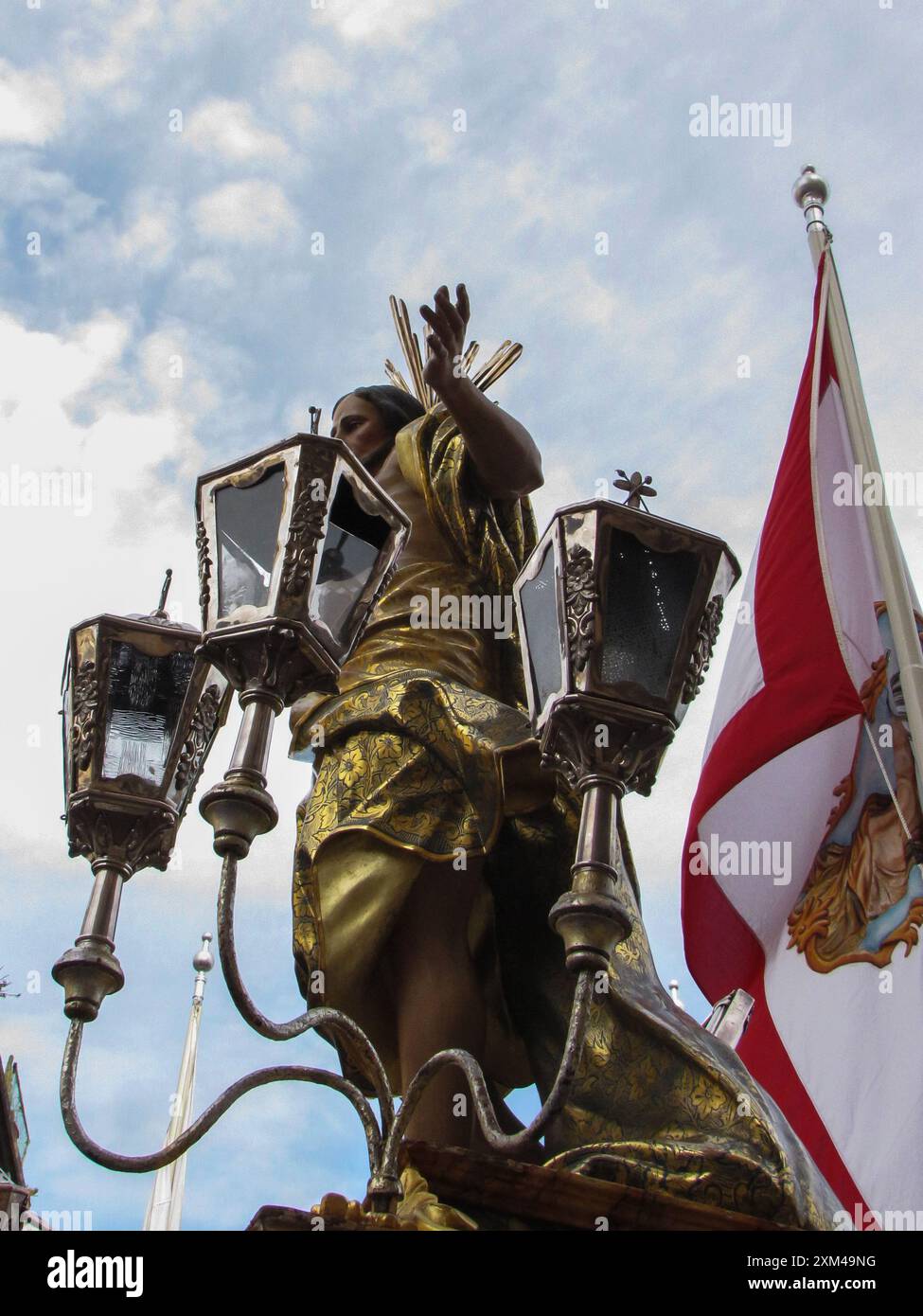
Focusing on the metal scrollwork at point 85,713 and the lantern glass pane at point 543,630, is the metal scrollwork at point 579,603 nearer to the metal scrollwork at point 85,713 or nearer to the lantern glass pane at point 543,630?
the lantern glass pane at point 543,630

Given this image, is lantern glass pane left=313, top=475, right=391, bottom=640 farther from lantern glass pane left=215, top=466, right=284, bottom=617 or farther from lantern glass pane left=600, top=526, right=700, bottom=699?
lantern glass pane left=600, top=526, right=700, bottom=699

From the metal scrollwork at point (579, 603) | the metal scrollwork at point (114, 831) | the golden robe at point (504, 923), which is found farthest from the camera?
the metal scrollwork at point (114, 831)

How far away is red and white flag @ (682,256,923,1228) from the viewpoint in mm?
6273

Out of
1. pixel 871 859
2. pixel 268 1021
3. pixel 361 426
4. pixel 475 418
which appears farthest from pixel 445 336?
pixel 871 859

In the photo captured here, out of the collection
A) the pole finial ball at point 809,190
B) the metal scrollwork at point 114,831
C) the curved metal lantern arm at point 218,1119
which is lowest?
the curved metal lantern arm at point 218,1119

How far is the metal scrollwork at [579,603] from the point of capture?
11.4ft

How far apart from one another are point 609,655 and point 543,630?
0.25 meters

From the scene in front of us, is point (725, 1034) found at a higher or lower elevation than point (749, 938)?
lower

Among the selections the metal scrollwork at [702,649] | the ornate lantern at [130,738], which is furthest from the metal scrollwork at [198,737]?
the metal scrollwork at [702,649]

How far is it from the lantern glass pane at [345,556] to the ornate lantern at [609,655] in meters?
0.44

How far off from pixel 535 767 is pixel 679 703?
97 cm
